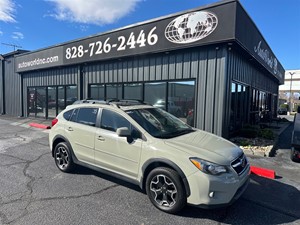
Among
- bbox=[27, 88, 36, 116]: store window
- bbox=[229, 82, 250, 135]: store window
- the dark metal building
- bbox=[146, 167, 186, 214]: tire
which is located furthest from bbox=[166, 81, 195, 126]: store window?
bbox=[27, 88, 36, 116]: store window

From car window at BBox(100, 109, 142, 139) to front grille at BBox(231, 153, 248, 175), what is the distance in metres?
1.63

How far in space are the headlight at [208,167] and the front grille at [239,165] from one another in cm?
29

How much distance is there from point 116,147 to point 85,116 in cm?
133

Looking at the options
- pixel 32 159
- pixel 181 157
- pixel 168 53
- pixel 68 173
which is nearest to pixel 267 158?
pixel 181 157

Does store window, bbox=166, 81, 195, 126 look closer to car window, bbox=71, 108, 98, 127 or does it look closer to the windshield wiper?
the windshield wiper

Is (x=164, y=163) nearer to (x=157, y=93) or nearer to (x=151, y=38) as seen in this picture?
(x=157, y=93)

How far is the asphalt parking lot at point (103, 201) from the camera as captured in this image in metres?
3.19

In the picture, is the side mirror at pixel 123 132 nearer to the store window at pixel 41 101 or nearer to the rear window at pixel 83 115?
the rear window at pixel 83 115

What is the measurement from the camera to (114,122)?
4.25 m

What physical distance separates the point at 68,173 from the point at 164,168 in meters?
2.76

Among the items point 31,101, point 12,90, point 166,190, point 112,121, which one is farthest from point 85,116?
point 12,90

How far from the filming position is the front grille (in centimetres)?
332

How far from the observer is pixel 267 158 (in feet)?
21.3

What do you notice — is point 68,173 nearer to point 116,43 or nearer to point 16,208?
point 16,208
